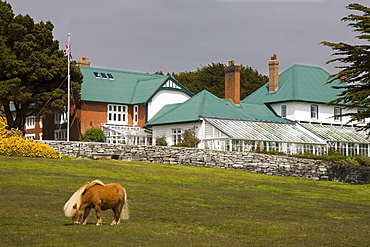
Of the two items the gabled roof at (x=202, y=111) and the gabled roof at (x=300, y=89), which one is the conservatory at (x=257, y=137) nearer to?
the gabled roof at (x=202, y=111)

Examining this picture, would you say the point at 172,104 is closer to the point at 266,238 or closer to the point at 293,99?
the point at 293,99

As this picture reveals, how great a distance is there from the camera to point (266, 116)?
6681 centimetres

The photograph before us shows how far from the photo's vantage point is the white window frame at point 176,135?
199ft

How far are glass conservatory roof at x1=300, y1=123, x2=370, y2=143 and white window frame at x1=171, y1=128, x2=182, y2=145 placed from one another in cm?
1228

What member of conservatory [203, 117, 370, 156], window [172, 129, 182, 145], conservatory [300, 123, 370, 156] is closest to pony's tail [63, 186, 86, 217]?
conservatory [203, 117, 370, 156]

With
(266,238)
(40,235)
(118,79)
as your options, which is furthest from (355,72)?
(118,79)

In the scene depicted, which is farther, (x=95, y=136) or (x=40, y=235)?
(x=95, y=136)

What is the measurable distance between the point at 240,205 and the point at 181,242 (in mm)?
9790

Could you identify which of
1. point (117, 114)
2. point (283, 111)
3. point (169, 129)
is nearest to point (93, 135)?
point (117, 114)

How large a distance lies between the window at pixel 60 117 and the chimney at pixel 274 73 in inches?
888

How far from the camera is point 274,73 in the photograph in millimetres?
72062

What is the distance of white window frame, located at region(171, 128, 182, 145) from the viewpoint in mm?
60625

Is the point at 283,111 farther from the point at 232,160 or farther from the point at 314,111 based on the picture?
the point at 232,160

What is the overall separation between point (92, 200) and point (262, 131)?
4164 centimetres
